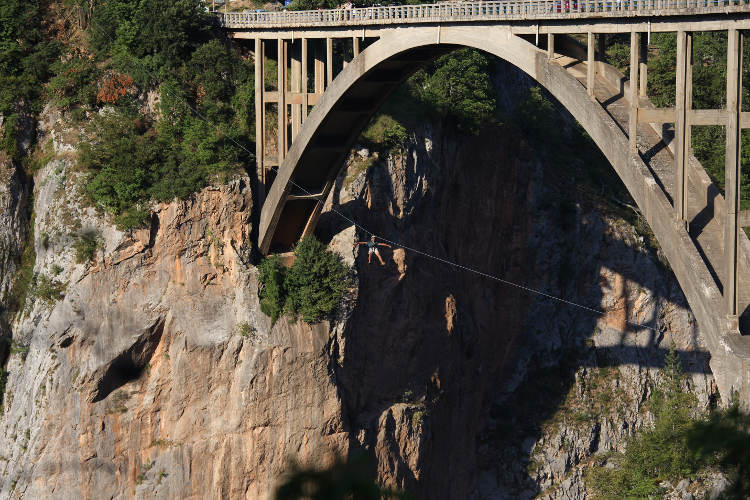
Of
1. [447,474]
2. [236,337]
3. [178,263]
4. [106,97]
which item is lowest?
[447,474]

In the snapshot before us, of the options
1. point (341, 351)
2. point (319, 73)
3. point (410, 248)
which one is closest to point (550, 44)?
point (319, 73)

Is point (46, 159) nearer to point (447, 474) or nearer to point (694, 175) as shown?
point (447, 474)

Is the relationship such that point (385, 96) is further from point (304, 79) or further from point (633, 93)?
point (633, 93)

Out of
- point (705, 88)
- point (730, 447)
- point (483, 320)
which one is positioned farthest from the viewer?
point (705, 88)

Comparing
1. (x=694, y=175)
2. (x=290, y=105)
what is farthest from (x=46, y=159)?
(x=694, y=175)

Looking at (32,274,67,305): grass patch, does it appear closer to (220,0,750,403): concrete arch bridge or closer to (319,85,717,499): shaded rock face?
(220,0,750,403): concrete arch bridge

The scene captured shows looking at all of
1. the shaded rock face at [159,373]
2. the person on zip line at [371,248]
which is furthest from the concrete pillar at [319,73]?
the person on zip line at [371,248]

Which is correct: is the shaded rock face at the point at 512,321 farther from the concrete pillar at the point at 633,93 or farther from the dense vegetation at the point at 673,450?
the concrete pillar at the point at 633,93
